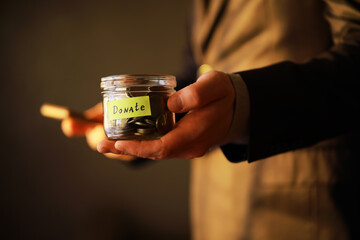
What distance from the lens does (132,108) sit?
49 cm

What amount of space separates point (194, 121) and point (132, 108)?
0.36 feet

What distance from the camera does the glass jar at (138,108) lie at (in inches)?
19.4

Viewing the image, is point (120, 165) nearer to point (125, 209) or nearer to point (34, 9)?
point (125, 209)

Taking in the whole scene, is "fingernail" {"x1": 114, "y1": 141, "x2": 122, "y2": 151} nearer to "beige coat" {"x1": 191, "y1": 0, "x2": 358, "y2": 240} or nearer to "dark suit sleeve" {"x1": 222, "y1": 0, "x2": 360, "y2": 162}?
"dark suit sleeve" {"x1": 222, "y1": 0, "x2": 360, "y2": 162}

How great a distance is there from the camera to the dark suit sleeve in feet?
1.71

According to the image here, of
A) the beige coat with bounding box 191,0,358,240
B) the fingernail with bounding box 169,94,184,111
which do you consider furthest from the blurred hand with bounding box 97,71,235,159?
the beige coat with bounding box 191,0,358,240

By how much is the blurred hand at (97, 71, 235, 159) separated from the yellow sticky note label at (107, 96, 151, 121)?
1.6 inches

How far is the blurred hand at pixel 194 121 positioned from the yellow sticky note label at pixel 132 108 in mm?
40

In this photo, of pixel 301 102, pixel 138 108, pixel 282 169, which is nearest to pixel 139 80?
pixel 138 108

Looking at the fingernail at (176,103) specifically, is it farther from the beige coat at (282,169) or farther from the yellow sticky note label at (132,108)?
the beige coat at (282,169)

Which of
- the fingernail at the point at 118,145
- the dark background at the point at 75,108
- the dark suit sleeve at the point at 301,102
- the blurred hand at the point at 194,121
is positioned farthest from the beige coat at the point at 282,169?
the dark background at the point at 75,108

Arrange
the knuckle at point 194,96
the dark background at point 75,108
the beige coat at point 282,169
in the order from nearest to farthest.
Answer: the knuckle at point 194,96 → the beige coat at point 282,169 → the dark background at point 75,108

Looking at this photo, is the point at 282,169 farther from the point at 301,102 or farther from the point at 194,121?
the point at 194,121

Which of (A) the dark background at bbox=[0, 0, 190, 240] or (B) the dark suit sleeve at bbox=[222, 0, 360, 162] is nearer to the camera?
(B) the dark suit sleeve at bbox=[222, 0, 360, 162]
